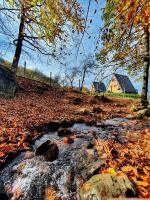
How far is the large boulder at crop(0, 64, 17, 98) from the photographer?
14242 mm

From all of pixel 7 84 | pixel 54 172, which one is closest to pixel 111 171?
pixel 54 172

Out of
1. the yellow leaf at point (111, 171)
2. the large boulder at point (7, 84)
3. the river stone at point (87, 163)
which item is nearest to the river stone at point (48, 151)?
the river stone at point (87, 163)

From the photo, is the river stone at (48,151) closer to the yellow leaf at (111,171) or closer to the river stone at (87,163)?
the river stone at (87,163)

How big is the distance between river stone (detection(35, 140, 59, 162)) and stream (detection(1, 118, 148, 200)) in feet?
0.29

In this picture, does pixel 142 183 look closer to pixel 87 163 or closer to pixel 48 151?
pixel 87 163

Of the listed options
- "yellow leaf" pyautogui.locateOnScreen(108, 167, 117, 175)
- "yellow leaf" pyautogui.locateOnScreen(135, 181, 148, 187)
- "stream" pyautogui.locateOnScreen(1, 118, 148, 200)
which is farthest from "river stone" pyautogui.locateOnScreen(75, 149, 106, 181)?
"yellow leaf" pyautogui.locateOnScreen(135, 181, 148, 187)

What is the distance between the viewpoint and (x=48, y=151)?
590 cm

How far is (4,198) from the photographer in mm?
4367

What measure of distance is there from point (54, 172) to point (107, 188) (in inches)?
58.4

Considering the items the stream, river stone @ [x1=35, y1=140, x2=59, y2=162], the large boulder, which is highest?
the large boulder

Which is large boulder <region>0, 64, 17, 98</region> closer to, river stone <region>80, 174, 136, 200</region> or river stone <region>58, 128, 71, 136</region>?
river stone <region>58, 128, 71, 136</region>

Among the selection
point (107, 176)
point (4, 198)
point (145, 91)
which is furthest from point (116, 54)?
point (145, 91)

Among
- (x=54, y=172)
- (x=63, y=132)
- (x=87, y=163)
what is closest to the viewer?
(x=54, y=172)

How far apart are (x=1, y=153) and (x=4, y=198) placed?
154 cm
